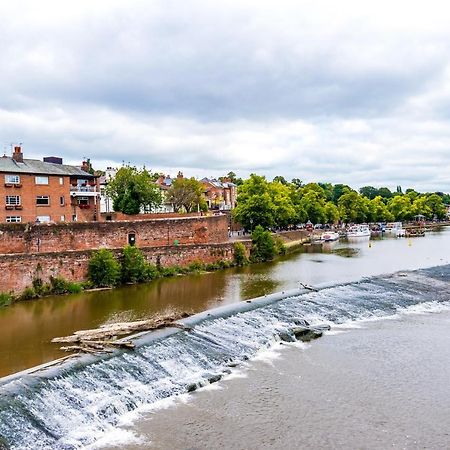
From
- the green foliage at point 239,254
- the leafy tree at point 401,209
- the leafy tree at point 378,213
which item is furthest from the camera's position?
the leafy tree at point 401,209

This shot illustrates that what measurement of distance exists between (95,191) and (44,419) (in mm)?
32116

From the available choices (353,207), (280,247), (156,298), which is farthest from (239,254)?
(353,207)

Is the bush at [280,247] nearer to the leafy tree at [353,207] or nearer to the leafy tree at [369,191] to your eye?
the leafy tree at [353,207]

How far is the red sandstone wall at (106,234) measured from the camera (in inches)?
1126

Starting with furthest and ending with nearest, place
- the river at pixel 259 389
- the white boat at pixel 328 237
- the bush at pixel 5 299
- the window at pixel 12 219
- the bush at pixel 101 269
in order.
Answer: the white boat at pixel 328 237, the window at pixel 12 219, the bush at pixel 101 269, the bush at pixel 5 299, the river at pixel 259 389

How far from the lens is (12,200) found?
111 feet

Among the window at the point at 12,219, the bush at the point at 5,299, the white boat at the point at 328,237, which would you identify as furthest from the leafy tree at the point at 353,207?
the bush at the point at 5,299

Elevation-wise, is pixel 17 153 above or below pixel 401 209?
above

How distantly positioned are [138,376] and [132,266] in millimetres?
17016

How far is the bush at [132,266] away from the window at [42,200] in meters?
8.77

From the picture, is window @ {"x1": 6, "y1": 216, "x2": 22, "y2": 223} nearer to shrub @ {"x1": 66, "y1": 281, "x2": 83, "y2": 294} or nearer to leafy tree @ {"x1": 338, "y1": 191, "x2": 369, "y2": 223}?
shrub @ {"x1": 66, "y1": 281, "x2": 83, "y2": 294}

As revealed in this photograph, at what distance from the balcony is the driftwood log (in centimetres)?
2412

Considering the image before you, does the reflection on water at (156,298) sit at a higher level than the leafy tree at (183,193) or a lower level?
lower

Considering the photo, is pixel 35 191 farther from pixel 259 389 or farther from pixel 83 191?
pixel 259 389
